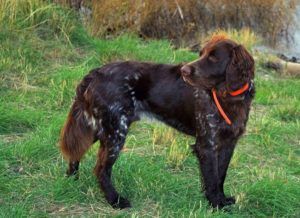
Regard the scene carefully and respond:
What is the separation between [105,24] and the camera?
31.7ft

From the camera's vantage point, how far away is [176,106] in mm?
4691

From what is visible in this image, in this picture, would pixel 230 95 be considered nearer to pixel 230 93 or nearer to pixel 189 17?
pixel 230 93

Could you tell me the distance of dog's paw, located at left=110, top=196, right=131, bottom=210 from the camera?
432 cm

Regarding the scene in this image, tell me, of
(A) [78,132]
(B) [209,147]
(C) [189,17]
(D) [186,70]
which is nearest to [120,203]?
(A) [78,132]

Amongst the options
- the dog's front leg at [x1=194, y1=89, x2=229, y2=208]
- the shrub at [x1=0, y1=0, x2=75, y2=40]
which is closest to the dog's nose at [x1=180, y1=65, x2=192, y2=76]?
the dog's front leg at [x1=194, y1=89, x2=229, y2=208]

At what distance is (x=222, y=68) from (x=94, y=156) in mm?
1485

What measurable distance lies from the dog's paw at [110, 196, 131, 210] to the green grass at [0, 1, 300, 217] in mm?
49

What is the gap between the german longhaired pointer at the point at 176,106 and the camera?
4.28m

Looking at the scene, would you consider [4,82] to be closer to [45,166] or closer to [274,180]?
[45,166]

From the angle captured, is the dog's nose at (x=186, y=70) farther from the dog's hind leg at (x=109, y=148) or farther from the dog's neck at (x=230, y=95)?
the dog's hind leg at (x=109, y=148)

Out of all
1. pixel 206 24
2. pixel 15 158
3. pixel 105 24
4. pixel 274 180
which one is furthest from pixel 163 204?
pixel 206 24

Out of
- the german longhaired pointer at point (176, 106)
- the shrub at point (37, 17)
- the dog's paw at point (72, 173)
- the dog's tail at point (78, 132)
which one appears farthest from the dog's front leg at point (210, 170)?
the shrub at point (37, 17)

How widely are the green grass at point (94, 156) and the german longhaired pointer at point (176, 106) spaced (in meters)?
0.18

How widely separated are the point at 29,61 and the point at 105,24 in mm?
2608
